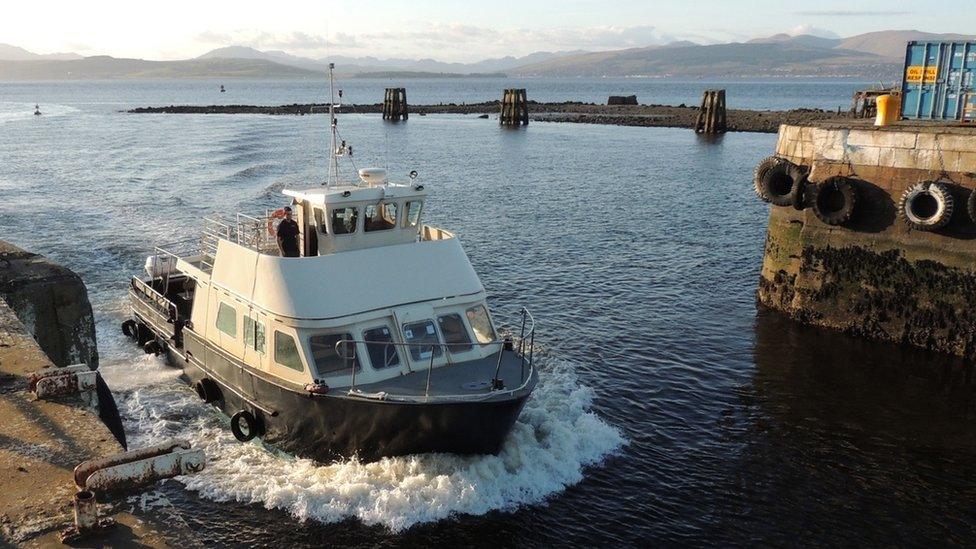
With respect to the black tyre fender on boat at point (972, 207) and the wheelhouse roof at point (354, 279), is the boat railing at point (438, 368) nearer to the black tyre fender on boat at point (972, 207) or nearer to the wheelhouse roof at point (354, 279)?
the wheelhouse roof at point (354, 279)

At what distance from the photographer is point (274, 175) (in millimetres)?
46469

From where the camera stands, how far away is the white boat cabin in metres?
12.8

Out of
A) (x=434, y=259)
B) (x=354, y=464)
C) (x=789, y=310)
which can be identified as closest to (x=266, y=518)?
(x=354, y=464)

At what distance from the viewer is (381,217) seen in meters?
14.5

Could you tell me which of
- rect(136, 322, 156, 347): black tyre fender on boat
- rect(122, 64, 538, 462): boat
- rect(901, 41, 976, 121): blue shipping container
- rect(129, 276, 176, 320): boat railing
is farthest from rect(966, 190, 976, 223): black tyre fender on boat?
rect(136, 322, 156, 347): black tyre fender on boat

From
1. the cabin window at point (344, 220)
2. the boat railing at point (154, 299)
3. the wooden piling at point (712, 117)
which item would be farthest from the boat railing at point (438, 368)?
the wooden piling at point (712, 117)

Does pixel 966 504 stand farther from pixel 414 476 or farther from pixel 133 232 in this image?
pixel 133 232

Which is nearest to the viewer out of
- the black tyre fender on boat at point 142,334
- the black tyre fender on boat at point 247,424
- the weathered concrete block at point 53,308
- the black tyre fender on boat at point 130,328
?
the weathered concrete block at point 53,308

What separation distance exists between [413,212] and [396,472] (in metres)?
5.10

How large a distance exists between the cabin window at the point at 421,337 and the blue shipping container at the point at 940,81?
17.3 metres

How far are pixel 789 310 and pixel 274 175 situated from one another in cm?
3388

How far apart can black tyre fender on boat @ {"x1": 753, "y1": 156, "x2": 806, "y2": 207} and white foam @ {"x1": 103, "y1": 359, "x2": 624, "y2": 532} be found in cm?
946

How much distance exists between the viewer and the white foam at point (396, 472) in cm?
1202

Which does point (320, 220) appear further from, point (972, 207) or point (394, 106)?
point (394, 106)
